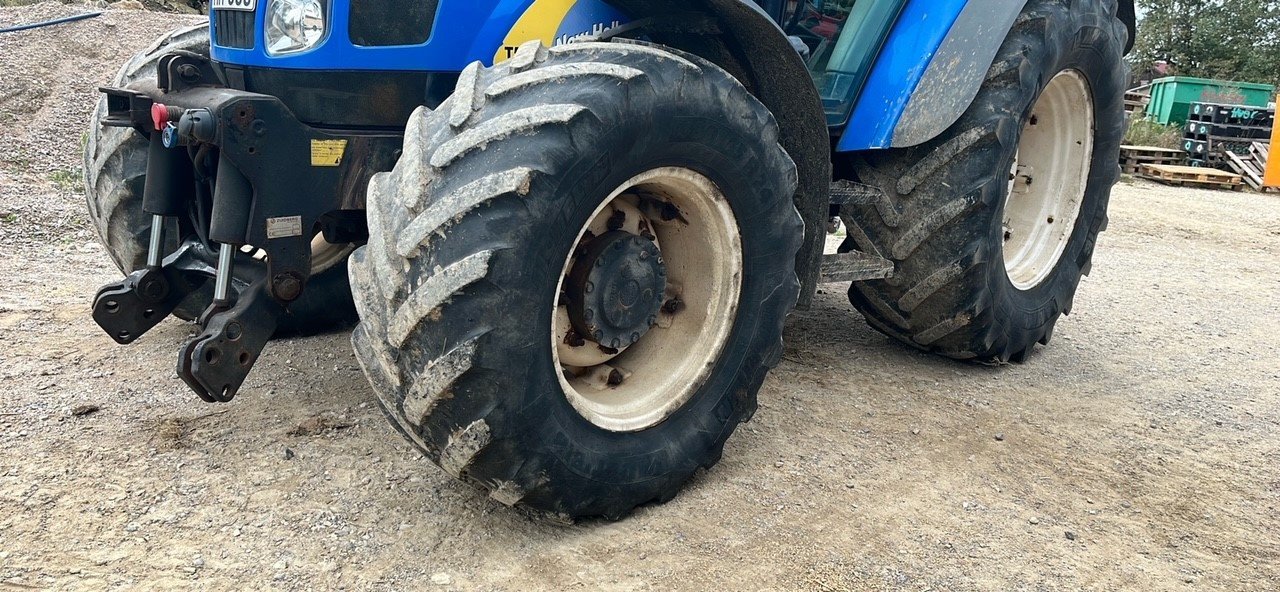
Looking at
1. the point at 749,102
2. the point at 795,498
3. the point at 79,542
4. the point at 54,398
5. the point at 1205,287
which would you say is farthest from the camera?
the point at 1205,287

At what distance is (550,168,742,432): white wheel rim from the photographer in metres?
2.83

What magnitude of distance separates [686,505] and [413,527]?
0.76 m

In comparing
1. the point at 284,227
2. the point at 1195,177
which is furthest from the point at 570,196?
the point at 1195,177

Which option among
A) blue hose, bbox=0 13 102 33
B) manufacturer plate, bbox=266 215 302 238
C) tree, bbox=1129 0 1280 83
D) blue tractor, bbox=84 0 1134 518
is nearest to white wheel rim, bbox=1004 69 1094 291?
blue tractor, bbox=84 0 1134 518

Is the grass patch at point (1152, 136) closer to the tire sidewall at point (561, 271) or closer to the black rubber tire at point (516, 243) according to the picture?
the tire sidewall at point (561, 271)

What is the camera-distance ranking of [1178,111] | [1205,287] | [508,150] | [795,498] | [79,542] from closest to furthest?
[508,150], [79,542], [795,498], [1205,287], [1178,111]

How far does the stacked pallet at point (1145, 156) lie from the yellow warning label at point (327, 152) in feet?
41.9

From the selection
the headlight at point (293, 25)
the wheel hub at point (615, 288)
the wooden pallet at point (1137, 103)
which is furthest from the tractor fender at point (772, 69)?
the wooden pallet at point (1137, 103)

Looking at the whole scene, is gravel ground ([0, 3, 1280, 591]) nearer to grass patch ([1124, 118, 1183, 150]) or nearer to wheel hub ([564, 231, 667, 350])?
wheel hub ([564, 231, 667, 350])

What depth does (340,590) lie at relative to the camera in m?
2.37

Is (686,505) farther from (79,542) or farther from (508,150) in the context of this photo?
(79,542)

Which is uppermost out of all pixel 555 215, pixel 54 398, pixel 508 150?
pixel 508 150

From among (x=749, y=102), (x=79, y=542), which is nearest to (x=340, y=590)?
(x=79, y=542)

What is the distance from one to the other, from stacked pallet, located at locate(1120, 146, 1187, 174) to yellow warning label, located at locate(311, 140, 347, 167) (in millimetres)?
12780
